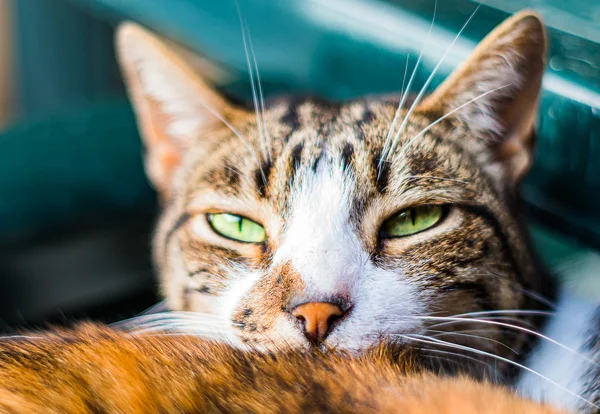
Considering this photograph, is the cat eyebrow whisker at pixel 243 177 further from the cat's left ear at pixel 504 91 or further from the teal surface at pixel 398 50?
the teal surface at pixel 398 50

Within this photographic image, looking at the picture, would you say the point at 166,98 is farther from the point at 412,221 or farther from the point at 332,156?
the point at 412,221

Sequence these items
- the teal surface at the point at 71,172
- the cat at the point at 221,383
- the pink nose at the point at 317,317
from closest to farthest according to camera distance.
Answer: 1. the cat at the point at 221,383
2. the pink nose at the point at 317,317
3. the teal surface at the point at 71,172

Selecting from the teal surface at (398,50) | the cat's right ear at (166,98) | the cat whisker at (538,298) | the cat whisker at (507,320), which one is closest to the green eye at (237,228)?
the cat's right ear at (166,98)

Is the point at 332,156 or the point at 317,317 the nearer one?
the point at 317,317

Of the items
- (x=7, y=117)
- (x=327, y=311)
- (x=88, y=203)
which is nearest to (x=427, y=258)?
(x=327, y=311)

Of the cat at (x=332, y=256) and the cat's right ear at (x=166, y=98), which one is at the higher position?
the cat's right ear at (x=166, y=98)

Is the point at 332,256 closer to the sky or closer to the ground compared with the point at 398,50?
closer to the ground

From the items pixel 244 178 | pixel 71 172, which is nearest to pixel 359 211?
pixel 244 178
